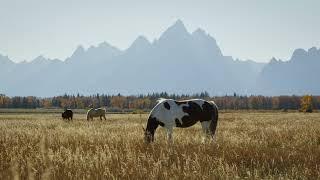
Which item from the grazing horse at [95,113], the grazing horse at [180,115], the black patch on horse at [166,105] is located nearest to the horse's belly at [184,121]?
the grazing horse at [180,115]

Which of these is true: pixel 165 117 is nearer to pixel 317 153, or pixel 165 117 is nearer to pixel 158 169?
pixel 317 153

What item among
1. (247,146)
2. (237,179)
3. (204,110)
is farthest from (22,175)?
(204,110)

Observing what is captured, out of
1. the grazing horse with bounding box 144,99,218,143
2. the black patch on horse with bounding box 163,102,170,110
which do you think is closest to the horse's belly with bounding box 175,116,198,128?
the grazing horse with bounding box 144,99,218,143

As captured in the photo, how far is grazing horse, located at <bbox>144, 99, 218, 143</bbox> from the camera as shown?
57.7 feet

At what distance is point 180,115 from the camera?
1783cm

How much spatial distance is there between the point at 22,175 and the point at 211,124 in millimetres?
11051

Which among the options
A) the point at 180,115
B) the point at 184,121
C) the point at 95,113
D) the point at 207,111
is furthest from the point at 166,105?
the point at 95,113

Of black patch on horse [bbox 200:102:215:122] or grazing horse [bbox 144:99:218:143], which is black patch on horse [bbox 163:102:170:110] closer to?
grazing horse [bbox 144:99:218:143]

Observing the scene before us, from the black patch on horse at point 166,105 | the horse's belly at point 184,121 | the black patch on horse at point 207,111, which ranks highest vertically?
the black patch on horse at point 166,105

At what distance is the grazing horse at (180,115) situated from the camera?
57.7 ft

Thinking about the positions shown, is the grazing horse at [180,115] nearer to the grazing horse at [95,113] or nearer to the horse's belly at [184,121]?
the horse's belly at [184,121]

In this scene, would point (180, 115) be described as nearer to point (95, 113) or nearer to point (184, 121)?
point (184, 121)

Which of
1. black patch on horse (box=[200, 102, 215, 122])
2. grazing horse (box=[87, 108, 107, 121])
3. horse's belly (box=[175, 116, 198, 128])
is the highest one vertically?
black patch on horse (box=[200, 102, 215, 122])

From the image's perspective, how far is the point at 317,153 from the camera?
12234 mm
